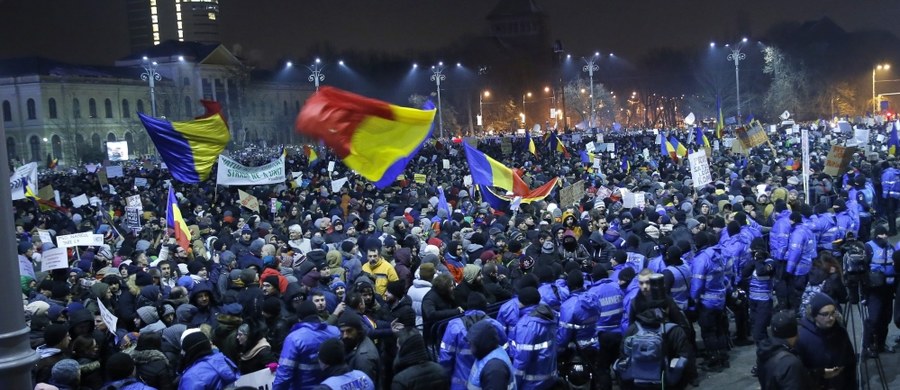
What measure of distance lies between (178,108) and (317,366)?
255ft

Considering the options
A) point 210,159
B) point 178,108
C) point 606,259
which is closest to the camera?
point 606,259

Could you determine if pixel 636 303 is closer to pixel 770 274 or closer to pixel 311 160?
pixel 770 274

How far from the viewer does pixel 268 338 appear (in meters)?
7.42

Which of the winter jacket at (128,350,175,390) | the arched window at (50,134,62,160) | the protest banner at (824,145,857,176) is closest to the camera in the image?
the winter jacket at (128,350,175,390)

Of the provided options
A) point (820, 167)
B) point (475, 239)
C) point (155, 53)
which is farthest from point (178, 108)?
point (475, 239)

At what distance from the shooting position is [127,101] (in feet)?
284

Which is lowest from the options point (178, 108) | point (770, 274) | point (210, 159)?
point (770, 274)

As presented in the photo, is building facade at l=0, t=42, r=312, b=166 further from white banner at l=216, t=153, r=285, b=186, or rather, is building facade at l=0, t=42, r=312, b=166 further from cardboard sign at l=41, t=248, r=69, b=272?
cardboard sign at l=41, t=248, r=69, b=272

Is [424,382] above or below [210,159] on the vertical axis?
below

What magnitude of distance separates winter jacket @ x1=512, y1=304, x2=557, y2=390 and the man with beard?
3.64 ft

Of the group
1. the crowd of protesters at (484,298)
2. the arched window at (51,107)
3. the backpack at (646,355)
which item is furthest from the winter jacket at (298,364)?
the arched window at (51,107)

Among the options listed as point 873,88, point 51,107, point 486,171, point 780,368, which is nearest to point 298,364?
point 780,368

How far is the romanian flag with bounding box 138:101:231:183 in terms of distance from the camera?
1459cm

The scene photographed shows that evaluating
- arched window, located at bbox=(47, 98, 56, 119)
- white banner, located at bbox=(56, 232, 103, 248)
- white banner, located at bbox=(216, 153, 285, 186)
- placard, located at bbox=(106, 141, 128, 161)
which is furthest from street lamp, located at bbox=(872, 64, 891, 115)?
white banner, located at bbox=(56, 232, 103, 248)
